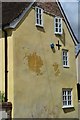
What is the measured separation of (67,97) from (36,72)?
4.21m

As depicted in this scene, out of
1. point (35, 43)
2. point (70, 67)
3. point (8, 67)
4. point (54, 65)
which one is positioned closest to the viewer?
point (8, 67)

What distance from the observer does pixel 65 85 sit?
26062mm

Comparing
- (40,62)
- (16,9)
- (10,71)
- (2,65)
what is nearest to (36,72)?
(40,62)

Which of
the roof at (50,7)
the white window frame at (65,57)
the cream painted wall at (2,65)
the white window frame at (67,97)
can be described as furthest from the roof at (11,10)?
the white window frame at (67,97)

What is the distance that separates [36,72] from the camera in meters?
23.2

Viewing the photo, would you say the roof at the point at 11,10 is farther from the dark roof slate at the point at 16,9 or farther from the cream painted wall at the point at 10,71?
the cream painted wall at the point at 10,71

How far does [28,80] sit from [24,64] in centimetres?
108

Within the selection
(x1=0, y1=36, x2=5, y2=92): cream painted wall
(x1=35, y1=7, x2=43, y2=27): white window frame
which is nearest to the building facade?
(x1=35, y1=7, x2=43, y2=27): white window frame

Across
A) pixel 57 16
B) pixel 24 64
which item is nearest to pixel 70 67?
pixel 57 16

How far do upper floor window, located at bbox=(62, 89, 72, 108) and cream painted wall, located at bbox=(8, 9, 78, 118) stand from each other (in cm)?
37

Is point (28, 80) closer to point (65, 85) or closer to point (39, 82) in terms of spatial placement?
point (39, 82)

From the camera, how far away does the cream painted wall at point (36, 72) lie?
21484 millimetres

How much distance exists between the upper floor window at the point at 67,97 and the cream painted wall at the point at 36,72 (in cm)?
37

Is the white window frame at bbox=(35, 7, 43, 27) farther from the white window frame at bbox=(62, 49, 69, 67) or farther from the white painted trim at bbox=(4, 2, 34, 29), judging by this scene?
the white window frame at bbox=(62, 49, 69, 67)
